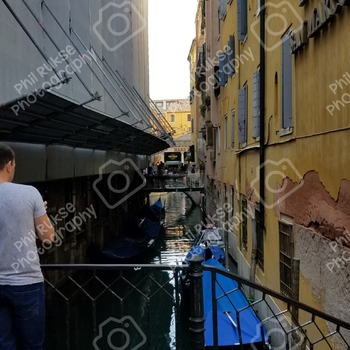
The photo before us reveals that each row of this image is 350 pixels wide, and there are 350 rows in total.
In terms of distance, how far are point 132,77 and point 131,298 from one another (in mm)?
9842

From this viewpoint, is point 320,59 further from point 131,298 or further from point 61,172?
point 131,298

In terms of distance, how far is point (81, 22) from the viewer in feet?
35.0

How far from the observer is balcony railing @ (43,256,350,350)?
298 cm

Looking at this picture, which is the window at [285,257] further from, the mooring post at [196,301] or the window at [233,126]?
the window at [233,126]

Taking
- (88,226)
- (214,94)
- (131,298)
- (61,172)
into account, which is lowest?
(131,298)

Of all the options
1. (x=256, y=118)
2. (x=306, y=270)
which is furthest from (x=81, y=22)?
(x=306, y=270)

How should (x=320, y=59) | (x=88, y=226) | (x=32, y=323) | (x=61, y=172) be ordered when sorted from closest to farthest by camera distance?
(x=32, y=323), (x=320, y=59), (x=61, y=172), (x=88, y=226)

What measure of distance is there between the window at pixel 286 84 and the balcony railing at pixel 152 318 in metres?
2.55
